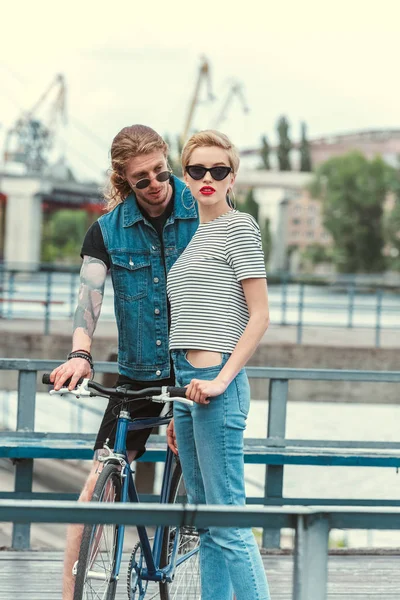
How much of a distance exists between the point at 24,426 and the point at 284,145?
142493 millimetres

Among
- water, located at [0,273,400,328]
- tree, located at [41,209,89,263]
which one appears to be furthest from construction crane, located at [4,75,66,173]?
water, located at [0,273,400,328]

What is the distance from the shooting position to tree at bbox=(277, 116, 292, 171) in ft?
474

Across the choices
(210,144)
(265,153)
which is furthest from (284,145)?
(210,144)

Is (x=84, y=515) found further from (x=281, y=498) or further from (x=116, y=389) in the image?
(x=281, y=498)

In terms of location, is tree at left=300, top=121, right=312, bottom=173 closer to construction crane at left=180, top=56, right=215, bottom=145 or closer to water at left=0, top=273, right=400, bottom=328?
construction crane at left=180, top=56, right=215, bottom=145

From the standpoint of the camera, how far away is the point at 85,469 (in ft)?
66.8

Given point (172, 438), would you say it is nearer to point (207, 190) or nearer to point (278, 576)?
point (207, 190)

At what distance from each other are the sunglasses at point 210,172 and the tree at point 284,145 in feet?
470

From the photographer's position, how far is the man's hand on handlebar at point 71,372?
114 inches

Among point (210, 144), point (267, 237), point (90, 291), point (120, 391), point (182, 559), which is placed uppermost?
point (267, 237)

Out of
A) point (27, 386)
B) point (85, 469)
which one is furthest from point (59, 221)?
point (27, 386)

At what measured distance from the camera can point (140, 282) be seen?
3129 mm

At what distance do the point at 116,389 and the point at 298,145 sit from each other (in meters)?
155

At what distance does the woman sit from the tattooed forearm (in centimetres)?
38
